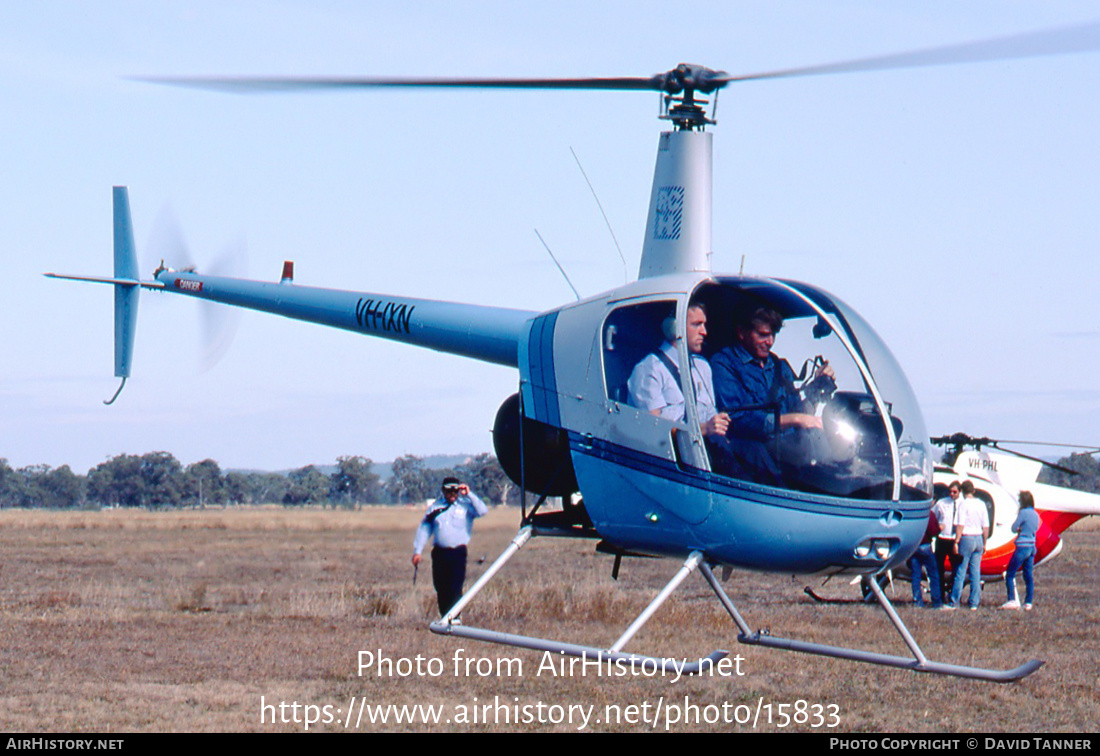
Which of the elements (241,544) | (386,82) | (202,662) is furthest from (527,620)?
(241,544)

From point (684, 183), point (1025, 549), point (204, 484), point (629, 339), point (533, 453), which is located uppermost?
point (684, 183)

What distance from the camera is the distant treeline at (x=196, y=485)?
8856cm

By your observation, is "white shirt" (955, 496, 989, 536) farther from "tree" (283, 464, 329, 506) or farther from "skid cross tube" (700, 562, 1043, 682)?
"tree" (283, 464, 329, 506)

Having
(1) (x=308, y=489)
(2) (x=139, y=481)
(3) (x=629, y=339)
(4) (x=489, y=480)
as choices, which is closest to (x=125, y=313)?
(3) (x=629, y=339)

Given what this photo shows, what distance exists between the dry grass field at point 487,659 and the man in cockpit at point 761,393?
4038 millimetres

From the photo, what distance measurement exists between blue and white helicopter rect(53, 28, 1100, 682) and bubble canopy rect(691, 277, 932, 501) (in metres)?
0.01

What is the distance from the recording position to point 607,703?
1162 cm

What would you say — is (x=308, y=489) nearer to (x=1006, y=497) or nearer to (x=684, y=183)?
(x=1006, y=497)

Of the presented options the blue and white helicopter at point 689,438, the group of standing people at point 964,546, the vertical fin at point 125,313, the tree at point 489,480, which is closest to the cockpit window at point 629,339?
the blue and white helicopter at point 689,438

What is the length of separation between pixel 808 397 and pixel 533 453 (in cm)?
243

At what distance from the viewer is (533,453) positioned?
360 inches

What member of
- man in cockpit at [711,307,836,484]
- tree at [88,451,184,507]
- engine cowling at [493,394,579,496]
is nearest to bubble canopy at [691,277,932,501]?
man in cockpit at [711,307,836,484]

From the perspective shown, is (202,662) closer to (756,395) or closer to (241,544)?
(756,395)

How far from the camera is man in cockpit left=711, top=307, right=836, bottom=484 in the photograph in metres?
7.29
